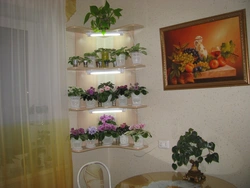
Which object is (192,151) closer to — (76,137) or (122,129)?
(122,129)

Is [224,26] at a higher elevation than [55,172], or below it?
higher

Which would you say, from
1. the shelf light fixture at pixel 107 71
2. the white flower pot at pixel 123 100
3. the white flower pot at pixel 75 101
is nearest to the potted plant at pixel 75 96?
the white flower pot at pixel 75 101

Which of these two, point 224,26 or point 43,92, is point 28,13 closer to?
point 43,92

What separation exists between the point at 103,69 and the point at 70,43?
533mm

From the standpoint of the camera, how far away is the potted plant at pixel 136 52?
9.39 feet

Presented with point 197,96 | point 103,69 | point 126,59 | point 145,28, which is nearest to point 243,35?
point 197,96

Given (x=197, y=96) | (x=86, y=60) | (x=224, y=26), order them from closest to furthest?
(x=224, y=26) → (x=197, y=96) → (x=86, y=60)

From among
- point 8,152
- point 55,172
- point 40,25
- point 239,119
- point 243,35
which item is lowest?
point 55,172

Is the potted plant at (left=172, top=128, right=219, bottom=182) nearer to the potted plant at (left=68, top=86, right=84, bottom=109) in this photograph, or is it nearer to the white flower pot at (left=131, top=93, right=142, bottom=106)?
the white flower pot at (left=131, top=93, right=142, bottom=106)

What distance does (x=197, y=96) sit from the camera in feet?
8.50

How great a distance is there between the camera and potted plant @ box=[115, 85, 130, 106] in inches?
114

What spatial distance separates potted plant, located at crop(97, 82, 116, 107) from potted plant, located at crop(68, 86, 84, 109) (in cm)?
23

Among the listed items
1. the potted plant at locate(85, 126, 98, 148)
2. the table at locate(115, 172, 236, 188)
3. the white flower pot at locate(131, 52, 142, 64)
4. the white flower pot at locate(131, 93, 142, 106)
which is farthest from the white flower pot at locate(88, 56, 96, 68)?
the table at locate(115, 172, 236, 188)

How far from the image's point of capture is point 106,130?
2.88m
